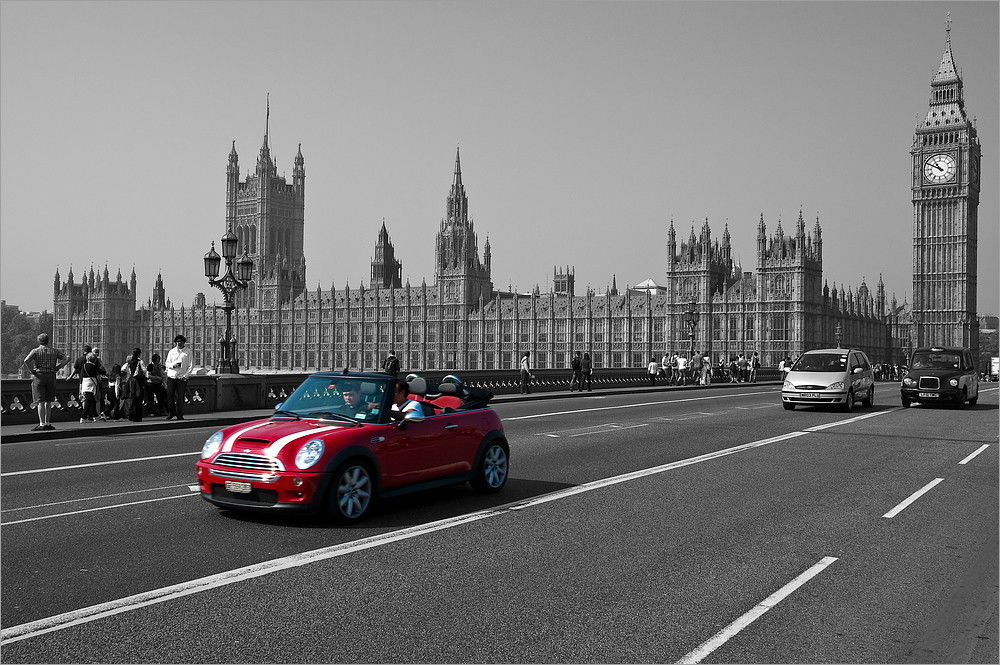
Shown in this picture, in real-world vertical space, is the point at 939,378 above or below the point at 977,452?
above

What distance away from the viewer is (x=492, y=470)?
10336 mm

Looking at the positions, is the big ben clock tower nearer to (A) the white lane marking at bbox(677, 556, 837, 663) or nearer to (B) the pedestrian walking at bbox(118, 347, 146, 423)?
(B) the pedestrian walking at bbox(118, 347, 146, 423)

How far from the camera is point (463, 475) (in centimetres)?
994

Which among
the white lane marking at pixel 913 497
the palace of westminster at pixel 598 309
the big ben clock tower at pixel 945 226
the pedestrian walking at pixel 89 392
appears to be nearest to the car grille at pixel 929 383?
the white lane marking at pixel 913 497

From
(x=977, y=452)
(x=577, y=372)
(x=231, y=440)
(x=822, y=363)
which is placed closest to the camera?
(x=231, y=440)

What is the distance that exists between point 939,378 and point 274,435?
23.2 m

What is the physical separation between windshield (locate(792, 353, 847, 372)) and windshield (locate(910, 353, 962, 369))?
369 cm

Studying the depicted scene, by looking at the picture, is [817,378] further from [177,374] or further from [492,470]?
[492,470]

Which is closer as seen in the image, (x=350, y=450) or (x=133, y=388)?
(x=350, y=450)

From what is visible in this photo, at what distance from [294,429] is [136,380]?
41.2ft

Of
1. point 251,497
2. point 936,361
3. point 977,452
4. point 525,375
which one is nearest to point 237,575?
point 251,497

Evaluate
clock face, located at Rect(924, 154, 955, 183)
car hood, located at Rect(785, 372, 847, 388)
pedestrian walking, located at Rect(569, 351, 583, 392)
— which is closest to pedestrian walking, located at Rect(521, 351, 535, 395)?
pedestrian walking, located at Rect(569, 351, 583, 392)

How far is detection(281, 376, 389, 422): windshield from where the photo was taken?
908cm

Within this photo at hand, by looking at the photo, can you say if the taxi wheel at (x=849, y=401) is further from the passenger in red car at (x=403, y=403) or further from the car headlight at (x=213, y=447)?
the car headlight at (x=213, y=447)
